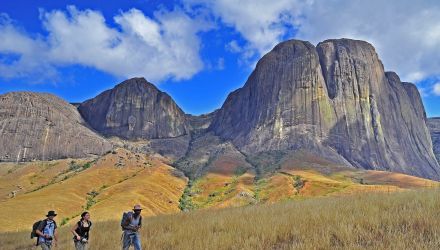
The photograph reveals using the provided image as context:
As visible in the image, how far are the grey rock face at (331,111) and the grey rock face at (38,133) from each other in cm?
5111

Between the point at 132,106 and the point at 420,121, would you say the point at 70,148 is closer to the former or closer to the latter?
the point at 132,106

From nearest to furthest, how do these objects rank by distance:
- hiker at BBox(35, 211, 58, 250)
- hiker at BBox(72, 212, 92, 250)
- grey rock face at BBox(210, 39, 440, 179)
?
hiker at BBox(72, 212, 92, 250), hiker at BBox(35, 211, 58, 250), grey rock face at BBox(210, 39, 440, 179)

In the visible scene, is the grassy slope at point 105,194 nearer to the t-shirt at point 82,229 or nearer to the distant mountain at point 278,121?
the distant mountain at point 278,121

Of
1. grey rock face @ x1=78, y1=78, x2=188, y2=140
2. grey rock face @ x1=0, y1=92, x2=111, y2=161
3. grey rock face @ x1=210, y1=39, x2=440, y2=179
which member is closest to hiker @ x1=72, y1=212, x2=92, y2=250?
grey rock face @ x1=210, y1=39, x2=440, y2=179

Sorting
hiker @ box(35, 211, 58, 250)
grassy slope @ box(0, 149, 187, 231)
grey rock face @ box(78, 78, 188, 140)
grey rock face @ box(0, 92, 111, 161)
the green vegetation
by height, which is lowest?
hiker @ box(35, 211, 58, 250)

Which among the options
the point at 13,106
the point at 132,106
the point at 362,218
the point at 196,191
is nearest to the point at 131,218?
the point at 362,218

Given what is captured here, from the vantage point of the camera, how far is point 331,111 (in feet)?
496

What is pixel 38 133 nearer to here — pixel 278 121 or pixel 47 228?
pixel 278 121

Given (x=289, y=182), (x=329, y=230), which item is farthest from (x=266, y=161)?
(x=329, y=230)

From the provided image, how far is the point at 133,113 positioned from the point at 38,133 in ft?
151

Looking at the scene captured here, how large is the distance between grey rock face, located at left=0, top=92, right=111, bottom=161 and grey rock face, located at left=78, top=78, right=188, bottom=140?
25.5m

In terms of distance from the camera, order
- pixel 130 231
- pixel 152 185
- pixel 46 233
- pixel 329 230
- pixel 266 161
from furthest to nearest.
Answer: pixel 266 161
pixel 152 185
pixel 46 233
pixel 130 231
pixel 329 230

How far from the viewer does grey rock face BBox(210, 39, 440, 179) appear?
145625 millimetres

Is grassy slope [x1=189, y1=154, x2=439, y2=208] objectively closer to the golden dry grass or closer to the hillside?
the hillside
